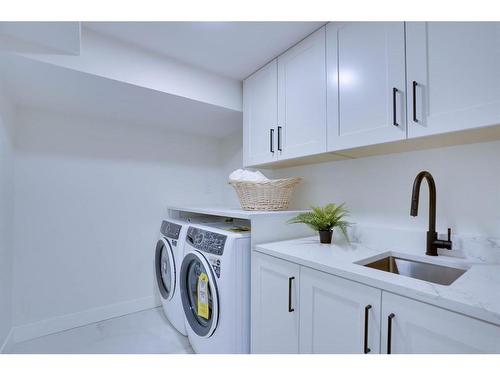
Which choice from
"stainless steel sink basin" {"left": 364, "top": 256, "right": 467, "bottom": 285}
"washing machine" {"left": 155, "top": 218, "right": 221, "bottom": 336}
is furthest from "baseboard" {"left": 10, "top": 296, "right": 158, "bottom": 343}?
"stainless steel sink basin" {"left": 364, "top": 256, "right": 467, "bottom": 285}

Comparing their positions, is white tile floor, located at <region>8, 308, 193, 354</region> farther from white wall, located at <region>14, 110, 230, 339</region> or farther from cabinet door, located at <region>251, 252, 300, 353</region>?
cabinet door, located at <region>251, 252, 300, 353</region>

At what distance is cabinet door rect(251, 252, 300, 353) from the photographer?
4.01 ft

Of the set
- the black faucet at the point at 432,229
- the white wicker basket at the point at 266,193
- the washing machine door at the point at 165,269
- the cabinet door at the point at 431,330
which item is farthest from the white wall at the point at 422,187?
the washing machine door at the point at 165,269

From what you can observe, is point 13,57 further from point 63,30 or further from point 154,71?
point 154,71

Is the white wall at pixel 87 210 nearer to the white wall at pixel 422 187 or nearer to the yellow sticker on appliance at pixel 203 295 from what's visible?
the yellow sticker on appliance at pixel 203 295

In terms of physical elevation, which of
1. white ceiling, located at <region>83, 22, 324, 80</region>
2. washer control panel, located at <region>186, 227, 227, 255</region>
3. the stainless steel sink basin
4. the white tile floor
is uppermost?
white ceiling, located at <region>83, 22, 324, 80</region>

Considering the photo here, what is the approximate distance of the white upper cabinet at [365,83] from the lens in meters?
1.18
